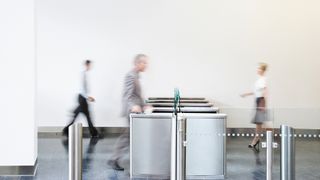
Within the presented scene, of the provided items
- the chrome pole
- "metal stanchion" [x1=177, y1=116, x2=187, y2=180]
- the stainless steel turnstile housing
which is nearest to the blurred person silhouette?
the stainless steel turnstile housing

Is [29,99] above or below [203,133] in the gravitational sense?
above

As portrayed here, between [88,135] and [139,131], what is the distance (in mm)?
4439

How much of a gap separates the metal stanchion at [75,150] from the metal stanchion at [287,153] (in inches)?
85.9

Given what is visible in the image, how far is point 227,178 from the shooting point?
6094 mm

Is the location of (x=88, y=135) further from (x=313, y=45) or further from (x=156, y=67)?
(x=313, y=45)

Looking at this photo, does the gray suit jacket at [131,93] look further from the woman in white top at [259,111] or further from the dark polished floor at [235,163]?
the woman in white top at [259,111]

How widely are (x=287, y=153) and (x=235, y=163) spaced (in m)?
1.94

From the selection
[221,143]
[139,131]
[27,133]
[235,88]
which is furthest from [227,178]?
[235,88]

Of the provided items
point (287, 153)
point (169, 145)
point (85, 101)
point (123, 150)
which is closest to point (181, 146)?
point (169, 145)

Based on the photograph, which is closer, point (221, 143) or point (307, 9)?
point (221, 143)

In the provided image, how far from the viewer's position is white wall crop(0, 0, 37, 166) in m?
6.02

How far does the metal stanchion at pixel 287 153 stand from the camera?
4.89m

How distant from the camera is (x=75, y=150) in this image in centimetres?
431

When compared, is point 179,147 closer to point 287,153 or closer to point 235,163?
point 287,153
